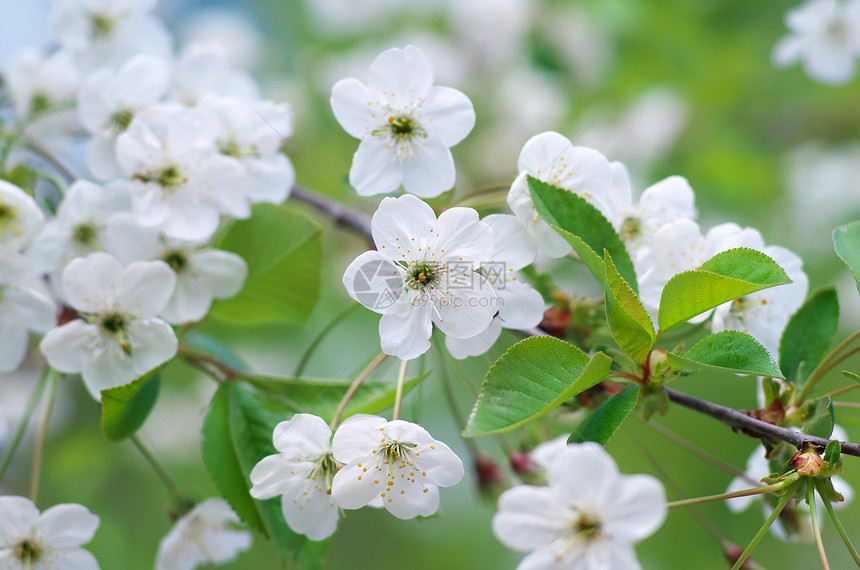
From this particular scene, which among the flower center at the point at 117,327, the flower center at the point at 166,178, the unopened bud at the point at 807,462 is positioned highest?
the flower center at the point at 166,178

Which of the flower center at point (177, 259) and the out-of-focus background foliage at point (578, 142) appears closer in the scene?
the flower center at point (177, 259)

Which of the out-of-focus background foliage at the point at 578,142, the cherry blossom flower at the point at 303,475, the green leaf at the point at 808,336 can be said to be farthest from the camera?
the out-of-focus background foliage at the point at 578,142

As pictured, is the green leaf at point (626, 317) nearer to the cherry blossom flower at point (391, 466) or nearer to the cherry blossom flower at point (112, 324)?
the cherry blossom flower at point (391, 466)

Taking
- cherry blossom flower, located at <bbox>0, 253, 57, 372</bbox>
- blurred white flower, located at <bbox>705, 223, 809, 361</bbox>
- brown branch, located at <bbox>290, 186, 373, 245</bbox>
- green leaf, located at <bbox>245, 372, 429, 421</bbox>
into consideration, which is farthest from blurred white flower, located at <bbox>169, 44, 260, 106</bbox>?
blurred white flower, located at <bbox>705, 223, 809, 361</bbox>

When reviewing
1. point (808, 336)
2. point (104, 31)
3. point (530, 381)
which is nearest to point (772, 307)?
point (808, 336)

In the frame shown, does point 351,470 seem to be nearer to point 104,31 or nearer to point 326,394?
point 326,394

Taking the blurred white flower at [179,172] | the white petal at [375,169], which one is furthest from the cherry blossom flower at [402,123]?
the blurred white flower at [179,172]

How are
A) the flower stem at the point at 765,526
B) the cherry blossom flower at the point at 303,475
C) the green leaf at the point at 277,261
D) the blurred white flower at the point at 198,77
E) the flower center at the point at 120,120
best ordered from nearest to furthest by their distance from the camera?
the flower stem at the point at 765,526 → the cherry blossom flower at the point at 303,475 → the green leaf at the point at 277,261 → the flower center at the point at 120,120 → the blurred white flower at the point at 198,77
